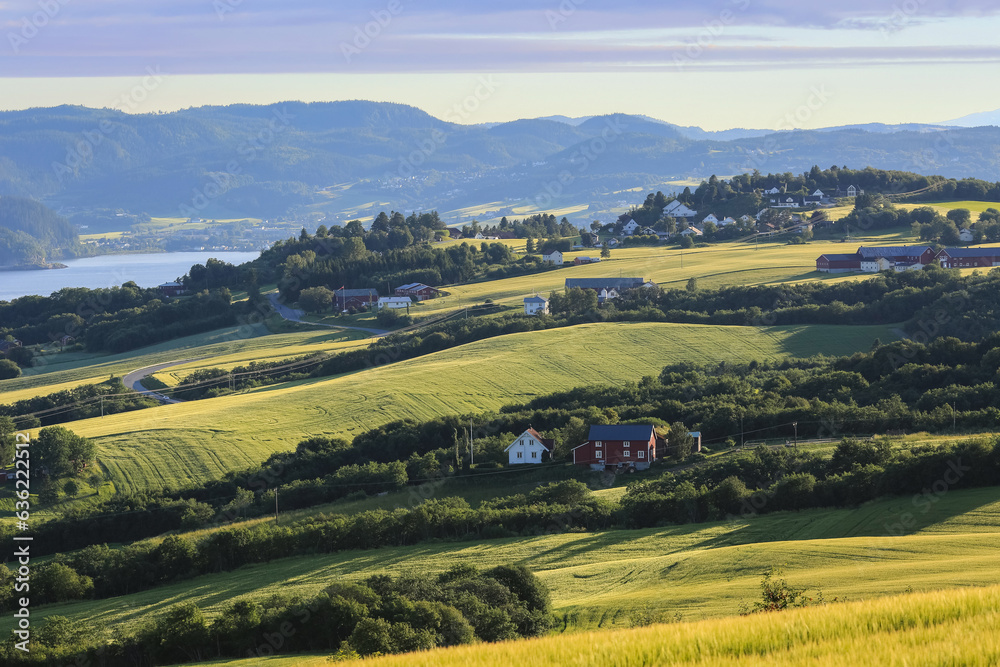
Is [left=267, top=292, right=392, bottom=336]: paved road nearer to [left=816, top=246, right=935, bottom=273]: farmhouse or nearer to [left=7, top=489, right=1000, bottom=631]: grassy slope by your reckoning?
[left=816, top=246, right=935, bottom=273]: farmhouse

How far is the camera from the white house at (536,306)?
2840 inches

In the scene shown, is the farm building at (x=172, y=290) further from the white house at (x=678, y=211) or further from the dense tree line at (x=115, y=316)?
the white house at (x=678, y=211)

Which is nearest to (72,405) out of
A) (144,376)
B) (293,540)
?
(144,376)

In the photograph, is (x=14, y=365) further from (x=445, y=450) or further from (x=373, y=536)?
(x=373, y=536)

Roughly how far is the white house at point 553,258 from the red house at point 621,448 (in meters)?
60.8

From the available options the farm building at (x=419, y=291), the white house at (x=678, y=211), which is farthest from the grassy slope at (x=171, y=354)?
the white house at (x=678, y=211)

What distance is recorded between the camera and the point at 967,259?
7750 cm

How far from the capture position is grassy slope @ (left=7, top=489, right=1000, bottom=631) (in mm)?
17672

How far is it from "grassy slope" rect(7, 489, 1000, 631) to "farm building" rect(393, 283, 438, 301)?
59016 mm

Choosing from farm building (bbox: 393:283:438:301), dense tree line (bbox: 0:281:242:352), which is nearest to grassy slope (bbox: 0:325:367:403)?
dense tree line (bbox: 0:281:242:352)

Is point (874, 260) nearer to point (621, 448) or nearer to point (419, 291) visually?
point (419, 291)

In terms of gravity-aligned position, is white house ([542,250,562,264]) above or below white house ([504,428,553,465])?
above

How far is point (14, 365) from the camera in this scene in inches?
2844

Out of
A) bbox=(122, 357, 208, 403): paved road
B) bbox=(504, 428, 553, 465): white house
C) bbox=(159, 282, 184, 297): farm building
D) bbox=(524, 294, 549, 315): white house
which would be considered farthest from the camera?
bbox=(159, 282, 184, 297): farm building
